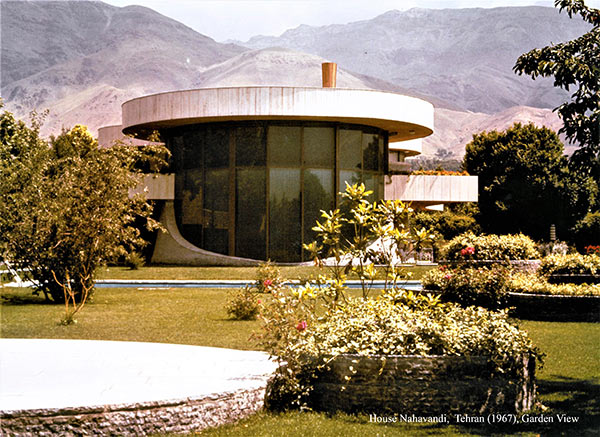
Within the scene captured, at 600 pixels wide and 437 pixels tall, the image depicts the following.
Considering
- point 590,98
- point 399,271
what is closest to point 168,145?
point 399,271

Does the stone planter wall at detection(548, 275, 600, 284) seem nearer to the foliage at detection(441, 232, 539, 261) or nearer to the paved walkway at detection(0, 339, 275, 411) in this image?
the foliage at detection(441, 232, 539, 261)

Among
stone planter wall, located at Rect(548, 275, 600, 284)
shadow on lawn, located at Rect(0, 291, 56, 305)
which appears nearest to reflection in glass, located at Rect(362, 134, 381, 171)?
stone planter wall, located at Rect(548, 275, 600, 284)

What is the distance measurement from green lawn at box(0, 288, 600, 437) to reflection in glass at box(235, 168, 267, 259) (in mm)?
7226

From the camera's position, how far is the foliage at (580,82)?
7.29 meters

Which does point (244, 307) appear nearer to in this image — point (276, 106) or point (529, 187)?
point (276, 106)

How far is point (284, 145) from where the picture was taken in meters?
27.1

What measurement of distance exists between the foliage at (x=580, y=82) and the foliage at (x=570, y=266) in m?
9.56

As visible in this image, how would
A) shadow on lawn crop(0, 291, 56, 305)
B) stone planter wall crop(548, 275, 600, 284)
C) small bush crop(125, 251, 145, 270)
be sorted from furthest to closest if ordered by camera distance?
small bush crop(125, 251, 145, 270), shadow on lawn crop(0, 291, 56, 305), stone planter wall crop(548, 275, 600, 284)

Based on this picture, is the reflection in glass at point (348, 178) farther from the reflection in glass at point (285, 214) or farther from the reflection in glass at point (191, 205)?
the reflection in glass at point (191, 205)

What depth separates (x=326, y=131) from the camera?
27.5 meters

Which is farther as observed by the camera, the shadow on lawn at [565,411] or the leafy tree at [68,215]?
the leafy tree at [68,215]

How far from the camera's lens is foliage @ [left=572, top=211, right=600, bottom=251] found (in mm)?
46188

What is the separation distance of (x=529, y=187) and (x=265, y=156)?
999 inches

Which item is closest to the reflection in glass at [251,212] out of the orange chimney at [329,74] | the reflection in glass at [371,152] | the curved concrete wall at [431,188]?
the reflection in glass at [371,152]
